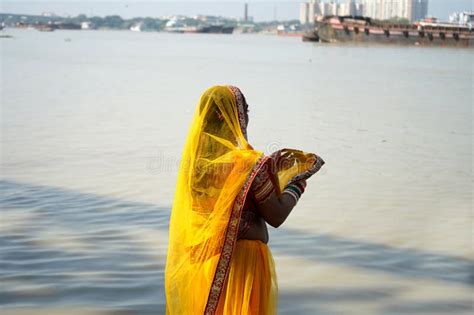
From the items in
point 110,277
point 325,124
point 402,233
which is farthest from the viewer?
point 325,124

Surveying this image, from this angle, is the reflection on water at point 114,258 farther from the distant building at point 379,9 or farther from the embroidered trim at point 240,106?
the distant building at point 379,9

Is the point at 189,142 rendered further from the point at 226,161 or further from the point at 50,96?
the point at 50,96

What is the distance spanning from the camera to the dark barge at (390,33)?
5950 cm

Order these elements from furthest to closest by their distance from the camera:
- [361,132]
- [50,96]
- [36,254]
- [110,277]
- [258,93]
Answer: [258,93] → [50,96] → [361,132] → [36,254] → [110,277]

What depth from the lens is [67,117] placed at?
43.7 ft

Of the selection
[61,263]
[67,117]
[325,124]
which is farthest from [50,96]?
[61,263]

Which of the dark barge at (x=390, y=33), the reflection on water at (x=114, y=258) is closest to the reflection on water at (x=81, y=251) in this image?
the reflection on water at (x=114, y=258)

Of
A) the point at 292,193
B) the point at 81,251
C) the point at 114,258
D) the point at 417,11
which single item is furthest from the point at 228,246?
the point at 417,11

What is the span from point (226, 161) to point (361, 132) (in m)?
9.70

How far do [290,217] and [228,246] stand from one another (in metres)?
3.71

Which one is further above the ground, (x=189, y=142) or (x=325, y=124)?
(x=189, y=142)

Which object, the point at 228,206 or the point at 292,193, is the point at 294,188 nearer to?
the point at 292,193

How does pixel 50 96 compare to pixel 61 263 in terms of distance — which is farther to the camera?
pixel 50 96

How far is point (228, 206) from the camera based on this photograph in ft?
8.39
